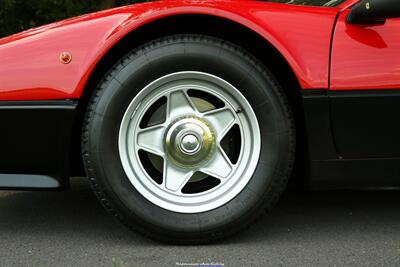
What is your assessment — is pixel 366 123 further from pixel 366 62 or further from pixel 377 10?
pixel 377 10

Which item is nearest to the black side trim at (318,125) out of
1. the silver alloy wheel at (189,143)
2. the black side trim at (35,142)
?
the silver alloy wheel at (189,143)

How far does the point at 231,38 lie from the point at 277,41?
0.75 feet

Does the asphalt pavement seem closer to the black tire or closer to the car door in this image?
the black tire

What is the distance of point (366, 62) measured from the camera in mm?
2223

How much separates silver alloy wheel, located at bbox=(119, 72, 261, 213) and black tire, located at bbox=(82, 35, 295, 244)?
0.04 metres

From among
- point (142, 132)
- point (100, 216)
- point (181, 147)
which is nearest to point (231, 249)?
point (181, 147)

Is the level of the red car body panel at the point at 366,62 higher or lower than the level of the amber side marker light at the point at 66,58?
lower

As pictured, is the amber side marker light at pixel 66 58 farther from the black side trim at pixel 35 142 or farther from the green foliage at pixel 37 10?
the green foliage at pixel 37 10

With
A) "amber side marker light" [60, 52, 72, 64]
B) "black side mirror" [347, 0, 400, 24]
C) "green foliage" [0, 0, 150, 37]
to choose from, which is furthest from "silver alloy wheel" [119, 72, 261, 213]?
"green foliage" [0, 0, 150, 37]

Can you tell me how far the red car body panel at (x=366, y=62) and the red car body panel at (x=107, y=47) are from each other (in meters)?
0.05

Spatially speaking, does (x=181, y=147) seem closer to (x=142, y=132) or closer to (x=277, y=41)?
(x=142, y=132)

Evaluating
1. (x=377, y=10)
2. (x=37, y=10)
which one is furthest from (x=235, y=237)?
(x=37, y=10)

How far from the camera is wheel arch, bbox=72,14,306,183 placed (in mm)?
2268

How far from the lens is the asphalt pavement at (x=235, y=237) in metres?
2.20
